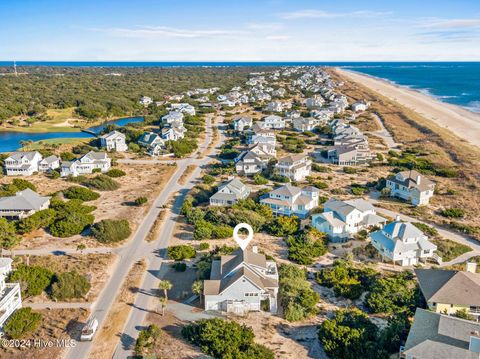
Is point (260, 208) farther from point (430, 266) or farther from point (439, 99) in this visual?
point (439, 99)

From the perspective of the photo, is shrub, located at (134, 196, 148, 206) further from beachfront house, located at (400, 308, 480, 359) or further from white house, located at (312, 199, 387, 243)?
beachfront house, located at (400, 308, 480, 359)

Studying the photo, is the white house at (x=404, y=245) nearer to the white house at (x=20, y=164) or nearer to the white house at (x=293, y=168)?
the white house at (x=293, y=168)

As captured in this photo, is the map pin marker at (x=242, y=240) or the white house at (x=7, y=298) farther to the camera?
the map pin marker at (x=242, y=240)

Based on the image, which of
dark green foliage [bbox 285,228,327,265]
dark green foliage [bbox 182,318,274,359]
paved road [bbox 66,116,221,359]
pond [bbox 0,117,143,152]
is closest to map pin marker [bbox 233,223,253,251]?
dark green foliage [bbox 182,318,274,359]

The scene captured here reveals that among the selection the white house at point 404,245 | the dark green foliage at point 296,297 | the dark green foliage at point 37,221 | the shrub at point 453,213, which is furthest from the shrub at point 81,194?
the shrub at point 453,213

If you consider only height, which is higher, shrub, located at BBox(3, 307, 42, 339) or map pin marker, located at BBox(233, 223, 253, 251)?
map pin marker, located at BBox(233, 223, 253, 251)
